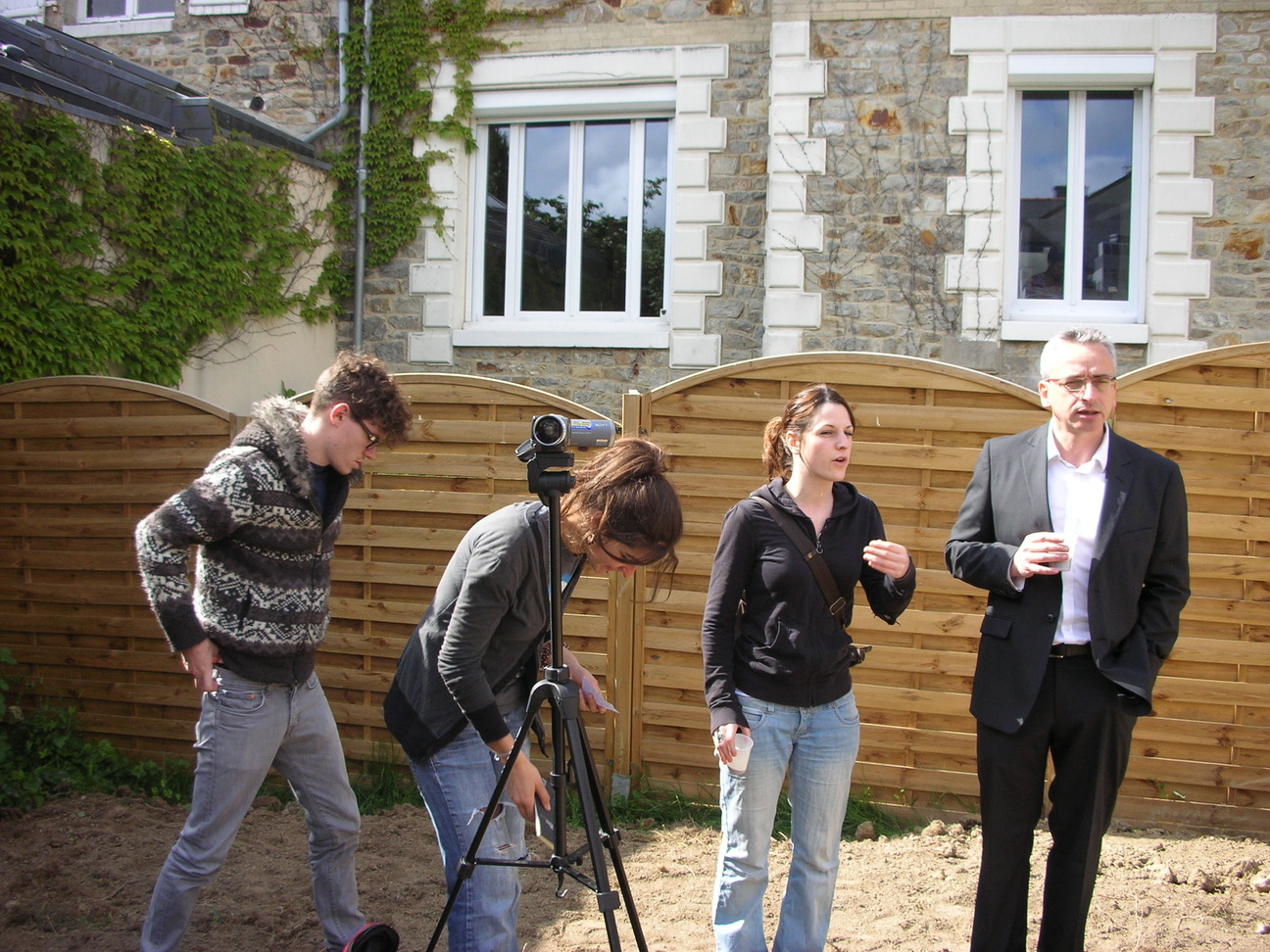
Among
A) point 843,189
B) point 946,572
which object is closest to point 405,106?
point 843,189

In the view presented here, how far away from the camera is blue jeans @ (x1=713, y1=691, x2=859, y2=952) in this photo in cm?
296

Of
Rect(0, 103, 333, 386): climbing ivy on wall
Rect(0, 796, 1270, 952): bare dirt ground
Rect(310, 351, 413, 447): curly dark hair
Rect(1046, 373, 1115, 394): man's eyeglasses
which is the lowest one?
Rect(0, 796, 1270, 952): bare dirt ground

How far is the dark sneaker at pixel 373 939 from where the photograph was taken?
3.10 metres

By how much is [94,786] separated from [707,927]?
334cm

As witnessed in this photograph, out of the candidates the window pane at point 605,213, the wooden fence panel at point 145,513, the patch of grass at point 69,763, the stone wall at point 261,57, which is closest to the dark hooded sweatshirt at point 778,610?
the wooden fence panel at point 145,513

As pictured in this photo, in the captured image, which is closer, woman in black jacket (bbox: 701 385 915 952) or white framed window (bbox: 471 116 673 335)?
woman in black jacket (bbox: 701 385 915 952)

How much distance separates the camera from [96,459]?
543 cm

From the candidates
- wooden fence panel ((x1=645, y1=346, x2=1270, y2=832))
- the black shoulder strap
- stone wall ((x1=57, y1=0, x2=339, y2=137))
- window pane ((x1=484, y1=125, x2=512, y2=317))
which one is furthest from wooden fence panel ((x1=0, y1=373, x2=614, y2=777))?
stone wall ((x1=57, y1=0, x2=339, y2=137))

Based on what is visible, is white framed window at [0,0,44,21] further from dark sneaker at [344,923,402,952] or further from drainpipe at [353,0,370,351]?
dark sneaker at [344,923,402,952]

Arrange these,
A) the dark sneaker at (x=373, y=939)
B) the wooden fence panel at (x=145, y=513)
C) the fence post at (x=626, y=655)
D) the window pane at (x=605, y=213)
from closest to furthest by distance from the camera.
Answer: the dark sneaker at (x=373, y=939) < the fence post at (x=626, y=655) < the wooden fence panel at (x=145, y=513) < the window pane at (x=605, y=213)

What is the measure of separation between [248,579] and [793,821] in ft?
5.71

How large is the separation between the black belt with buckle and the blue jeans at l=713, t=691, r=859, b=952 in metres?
0.65

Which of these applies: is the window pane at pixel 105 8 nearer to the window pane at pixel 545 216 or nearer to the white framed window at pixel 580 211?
the white framed window at pixel 580 211

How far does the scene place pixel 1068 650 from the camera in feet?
9.71
